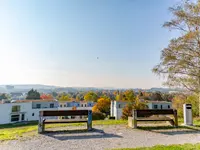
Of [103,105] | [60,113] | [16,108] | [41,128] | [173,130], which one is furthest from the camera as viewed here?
[103,105]

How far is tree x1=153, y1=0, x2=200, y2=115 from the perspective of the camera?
9586mm

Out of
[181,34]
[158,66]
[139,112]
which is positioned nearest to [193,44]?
[181,34]

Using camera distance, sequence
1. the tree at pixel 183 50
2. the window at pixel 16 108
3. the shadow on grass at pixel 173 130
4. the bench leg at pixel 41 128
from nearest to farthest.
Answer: the bench leg at pixel 41 128
the shadow on grass at pixel 173 130
the tree at pixel 183 50
the window at pixel 16 108

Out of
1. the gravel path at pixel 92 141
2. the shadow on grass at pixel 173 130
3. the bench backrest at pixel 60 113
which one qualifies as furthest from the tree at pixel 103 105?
the gravel path at pixel 92 141

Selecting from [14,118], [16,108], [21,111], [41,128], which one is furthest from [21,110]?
[41,128]

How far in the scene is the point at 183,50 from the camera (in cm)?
977

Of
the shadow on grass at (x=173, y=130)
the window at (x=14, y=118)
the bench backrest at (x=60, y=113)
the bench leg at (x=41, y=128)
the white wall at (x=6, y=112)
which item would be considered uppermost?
the bench backrest at (x=60, y=113)

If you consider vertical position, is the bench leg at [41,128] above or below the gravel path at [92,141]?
above

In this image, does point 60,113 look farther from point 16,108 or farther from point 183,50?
A: point 16,108

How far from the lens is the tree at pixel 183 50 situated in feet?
31.4

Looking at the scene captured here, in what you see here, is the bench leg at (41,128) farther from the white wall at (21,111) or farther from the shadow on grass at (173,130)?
the white wall at (21,111)

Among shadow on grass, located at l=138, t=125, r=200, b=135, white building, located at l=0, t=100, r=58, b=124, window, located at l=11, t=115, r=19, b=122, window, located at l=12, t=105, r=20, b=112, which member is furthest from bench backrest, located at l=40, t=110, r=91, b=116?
window, located at l=11, t=115, r=19, b=122

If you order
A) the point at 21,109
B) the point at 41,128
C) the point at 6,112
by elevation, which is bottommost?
the point at 6,112

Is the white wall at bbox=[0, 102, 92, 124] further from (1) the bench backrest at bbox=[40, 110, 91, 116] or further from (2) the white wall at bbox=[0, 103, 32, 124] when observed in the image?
(1) the bench backrest at bbox=[40, 110, 91, 116]
